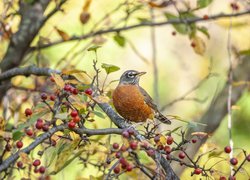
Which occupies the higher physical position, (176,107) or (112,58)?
(112,58)

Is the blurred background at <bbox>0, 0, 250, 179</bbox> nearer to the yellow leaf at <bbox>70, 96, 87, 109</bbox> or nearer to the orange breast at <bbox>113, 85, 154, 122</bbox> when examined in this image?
the orange breast at <bbox>113, 85, 154, 122</bbox>

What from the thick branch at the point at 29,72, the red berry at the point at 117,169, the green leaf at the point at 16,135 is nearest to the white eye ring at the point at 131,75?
the thick branch at the point at 29,72

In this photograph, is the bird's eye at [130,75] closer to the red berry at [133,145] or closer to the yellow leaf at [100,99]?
the yellow leaf at [100,99]

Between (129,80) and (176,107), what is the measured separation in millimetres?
3586

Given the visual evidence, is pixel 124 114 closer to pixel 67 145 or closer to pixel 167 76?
pixel 67 145

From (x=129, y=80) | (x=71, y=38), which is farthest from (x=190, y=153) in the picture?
(x=71, y=38)

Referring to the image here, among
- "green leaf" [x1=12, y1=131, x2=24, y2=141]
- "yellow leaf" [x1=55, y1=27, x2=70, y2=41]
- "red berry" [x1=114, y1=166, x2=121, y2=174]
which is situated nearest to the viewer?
"red berry" [x1=114, y1=166, x2=121, y2=174]

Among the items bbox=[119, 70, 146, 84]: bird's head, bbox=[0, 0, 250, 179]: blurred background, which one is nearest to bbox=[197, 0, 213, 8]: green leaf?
bbox=[119, 70, 146, 84]: bird's head

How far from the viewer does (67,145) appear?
229 centimetres

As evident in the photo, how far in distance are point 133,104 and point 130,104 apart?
3 cm

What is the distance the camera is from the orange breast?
2865mm

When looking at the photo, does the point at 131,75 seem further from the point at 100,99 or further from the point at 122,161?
the point at 122,161

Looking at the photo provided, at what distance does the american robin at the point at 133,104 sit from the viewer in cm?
286

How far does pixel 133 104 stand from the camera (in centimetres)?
299
